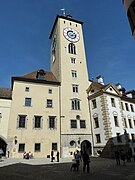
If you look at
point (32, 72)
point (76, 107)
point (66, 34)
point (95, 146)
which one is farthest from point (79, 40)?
point (95, 146)

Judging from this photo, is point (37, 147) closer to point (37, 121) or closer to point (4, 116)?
point (37, 121)

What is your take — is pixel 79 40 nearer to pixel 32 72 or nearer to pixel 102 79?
pixel 102 79

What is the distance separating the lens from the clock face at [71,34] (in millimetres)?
39125

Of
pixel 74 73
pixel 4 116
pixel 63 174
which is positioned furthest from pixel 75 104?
pixel 63 174

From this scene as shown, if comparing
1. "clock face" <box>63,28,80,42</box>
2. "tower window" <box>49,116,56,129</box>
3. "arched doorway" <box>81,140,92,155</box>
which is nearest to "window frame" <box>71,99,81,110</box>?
"tower window" <box>49,116,56,129</box>

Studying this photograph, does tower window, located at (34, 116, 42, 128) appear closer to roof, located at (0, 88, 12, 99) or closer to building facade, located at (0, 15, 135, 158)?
building facade, located at (0, 15, 135, 158)

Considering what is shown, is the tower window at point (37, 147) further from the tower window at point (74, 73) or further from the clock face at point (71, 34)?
the clock face at point (71, 34)

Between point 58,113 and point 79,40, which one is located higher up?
point 79,40

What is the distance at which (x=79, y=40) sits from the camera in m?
40.4

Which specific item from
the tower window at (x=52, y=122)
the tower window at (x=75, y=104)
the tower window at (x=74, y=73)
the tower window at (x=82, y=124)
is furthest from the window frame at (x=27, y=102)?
the tower window at (x=74, y=73)

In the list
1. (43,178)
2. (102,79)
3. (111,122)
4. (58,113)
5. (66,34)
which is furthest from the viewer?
(102,79)

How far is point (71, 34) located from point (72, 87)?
15.6m

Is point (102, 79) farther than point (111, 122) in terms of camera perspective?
Yes

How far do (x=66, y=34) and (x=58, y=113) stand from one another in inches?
826
